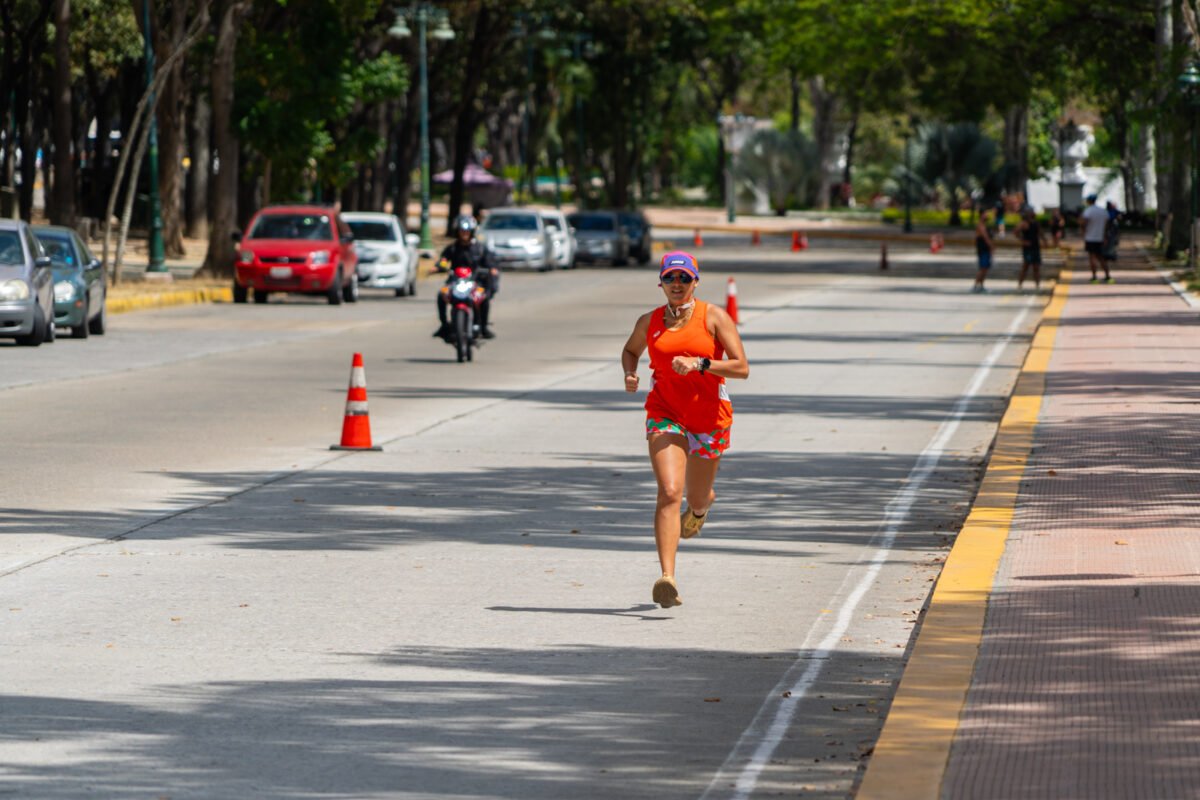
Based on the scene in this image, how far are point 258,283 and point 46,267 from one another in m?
11.1

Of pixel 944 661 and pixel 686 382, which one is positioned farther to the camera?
pixel 686 382

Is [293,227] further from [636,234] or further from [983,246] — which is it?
[636,234]

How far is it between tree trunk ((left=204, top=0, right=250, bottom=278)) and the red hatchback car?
3.43 metres

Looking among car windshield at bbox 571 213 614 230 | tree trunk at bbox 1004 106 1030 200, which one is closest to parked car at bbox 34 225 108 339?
car windshield at bbox 571 213 614 230

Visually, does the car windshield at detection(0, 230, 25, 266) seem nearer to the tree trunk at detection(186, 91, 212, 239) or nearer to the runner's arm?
the runner's arm

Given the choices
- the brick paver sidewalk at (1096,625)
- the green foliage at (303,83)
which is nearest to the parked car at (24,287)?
the brick paver sidewalk at (1096,625)

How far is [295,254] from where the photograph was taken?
3888cm

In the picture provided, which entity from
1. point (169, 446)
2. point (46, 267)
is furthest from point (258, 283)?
point (169, 446)

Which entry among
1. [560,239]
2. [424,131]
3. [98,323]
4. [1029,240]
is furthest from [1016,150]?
[98,323]

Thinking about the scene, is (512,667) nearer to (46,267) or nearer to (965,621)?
(965,621)

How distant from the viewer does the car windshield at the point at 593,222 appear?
6041 cm

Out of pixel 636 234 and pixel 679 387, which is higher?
pixel 679 387

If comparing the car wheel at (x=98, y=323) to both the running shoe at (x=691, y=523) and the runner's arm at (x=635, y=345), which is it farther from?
the runner's arm at (x=635, y=345)

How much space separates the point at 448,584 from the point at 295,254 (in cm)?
2850
